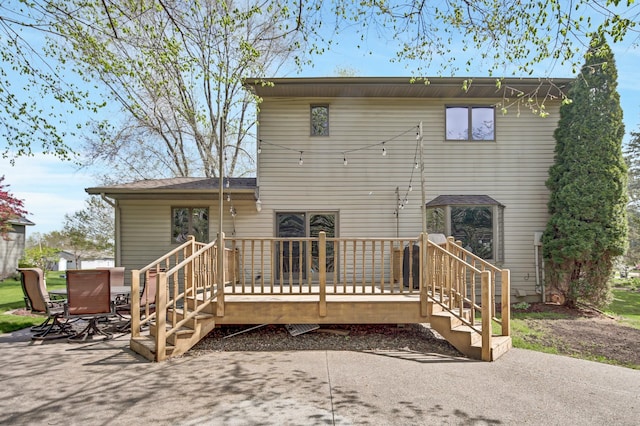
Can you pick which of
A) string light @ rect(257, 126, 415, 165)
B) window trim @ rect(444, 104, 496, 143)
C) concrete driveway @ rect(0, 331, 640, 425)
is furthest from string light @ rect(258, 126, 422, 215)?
concrete driveway @ rect(0, 331, 640, 425)

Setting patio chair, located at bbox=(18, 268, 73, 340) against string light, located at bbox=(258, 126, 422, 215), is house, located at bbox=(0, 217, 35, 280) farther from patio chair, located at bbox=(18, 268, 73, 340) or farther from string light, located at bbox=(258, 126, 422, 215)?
string light, located at bbox=(258, 126, 422, 215)

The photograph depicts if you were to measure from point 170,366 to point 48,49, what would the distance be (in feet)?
18.2

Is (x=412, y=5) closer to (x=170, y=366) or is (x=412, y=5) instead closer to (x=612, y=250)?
(x=170, y=366)

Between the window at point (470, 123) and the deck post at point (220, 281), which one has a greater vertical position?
the window at point (470, 123)

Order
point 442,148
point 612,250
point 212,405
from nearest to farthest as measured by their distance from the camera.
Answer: point 212,405
point 612,250
point 442,148

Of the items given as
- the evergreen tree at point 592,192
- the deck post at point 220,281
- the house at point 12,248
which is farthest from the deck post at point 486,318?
the house at point 12,248

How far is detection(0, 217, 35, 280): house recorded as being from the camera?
54.4 feet

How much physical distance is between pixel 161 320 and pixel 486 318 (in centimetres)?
409

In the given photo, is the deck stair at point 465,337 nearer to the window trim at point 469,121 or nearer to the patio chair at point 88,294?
the patio chair at point 88,294

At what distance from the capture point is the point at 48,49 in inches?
245

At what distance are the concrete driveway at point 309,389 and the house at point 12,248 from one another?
15.4 metres

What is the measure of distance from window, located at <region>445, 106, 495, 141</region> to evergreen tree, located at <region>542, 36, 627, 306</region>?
1731mm

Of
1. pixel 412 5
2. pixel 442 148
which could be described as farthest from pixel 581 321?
pixel 412 5

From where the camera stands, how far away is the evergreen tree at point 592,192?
8.49 metres
